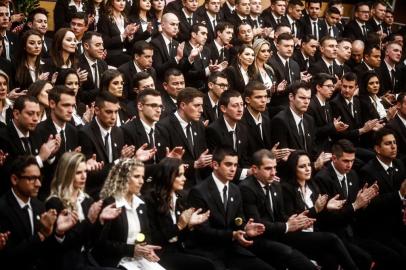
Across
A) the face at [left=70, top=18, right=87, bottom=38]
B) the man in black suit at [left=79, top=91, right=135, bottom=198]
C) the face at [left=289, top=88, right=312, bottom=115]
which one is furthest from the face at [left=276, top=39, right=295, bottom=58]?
the man in black suit at [left=79, top=91, right=135, bottom=198]

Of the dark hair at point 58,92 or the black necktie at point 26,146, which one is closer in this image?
the black necktie at point 26,146

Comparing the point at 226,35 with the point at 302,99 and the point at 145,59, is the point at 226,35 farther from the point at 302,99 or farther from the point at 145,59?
the point at 302,99

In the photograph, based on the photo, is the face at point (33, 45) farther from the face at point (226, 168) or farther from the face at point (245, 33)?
the face at point (245, 33)

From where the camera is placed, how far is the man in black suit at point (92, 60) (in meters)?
6.00

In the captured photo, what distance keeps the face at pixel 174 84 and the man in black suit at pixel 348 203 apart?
1385mm

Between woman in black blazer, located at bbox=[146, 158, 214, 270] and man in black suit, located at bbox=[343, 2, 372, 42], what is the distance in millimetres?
4842

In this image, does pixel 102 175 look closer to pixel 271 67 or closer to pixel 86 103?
pixel 86 103

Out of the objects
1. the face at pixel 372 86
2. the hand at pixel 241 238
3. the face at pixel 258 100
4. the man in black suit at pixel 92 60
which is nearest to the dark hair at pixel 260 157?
the hand at pixel 241 238

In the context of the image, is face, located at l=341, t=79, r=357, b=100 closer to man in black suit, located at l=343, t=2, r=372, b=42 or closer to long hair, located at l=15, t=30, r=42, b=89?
man in black suit, located at l=343, t=2, r=372, b=42

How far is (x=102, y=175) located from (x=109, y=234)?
2.46ft

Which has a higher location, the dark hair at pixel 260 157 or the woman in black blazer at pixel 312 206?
the dark hair at pixel 260 157

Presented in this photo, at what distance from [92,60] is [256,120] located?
146cm

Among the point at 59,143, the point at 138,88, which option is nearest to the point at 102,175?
the point at 59,143

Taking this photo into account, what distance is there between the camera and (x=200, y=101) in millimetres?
5266
